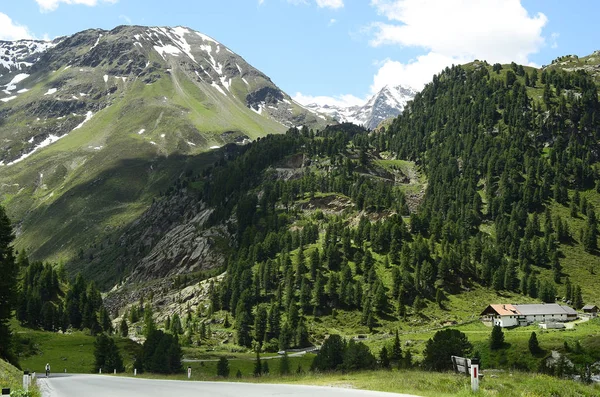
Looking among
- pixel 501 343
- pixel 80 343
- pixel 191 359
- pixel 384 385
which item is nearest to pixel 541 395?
pixel 384 385

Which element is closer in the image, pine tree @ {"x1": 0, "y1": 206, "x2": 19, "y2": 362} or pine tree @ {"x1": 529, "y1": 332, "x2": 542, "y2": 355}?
pine tree @ {"x1": 0, "y1": 206, "x2": 19, "y2": 362}

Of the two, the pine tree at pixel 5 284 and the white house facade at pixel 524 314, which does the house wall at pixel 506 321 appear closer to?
the white house facade at pixel 524 314

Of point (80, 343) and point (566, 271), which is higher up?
point (566, 271)

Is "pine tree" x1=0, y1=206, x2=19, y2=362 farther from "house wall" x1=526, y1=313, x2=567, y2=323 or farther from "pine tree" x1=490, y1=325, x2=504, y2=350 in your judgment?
"house wall" x1=526, y1=313, x2=567, y2=323

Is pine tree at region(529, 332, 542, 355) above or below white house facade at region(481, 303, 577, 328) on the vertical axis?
below

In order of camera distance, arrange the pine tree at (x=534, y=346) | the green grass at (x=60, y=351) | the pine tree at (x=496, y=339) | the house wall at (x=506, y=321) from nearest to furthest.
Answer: the green grass at (x=60, y=351)
the pine tree at (x=534, y=346)
the pine tree at (x=496, y=339)
the house wall at (x=506, y=321)

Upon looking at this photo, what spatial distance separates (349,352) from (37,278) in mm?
133183

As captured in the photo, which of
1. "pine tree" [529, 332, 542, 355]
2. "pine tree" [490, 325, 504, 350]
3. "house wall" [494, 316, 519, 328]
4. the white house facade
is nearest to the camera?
"pine tree" [529, 332, 542, 355]

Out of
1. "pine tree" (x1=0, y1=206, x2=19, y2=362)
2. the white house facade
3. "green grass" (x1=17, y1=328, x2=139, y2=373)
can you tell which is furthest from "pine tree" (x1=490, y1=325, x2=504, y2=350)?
"pine tree" (x1=0, y1=206, x2=19, y2=362)

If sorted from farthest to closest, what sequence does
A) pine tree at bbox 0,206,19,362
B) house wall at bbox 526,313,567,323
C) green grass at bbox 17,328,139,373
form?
house wall at bbox 526,313,567,323, green grass at bbox 17,328,139,373, pine tree at bbox 0,206,19,362

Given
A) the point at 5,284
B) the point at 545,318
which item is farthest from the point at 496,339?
the point at 5,284

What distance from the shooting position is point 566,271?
199m

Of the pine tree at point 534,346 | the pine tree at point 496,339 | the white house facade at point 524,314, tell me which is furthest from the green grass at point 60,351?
the white house facade at point 524,314

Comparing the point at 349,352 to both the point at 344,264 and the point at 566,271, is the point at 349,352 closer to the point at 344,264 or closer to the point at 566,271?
the point at 344,264
